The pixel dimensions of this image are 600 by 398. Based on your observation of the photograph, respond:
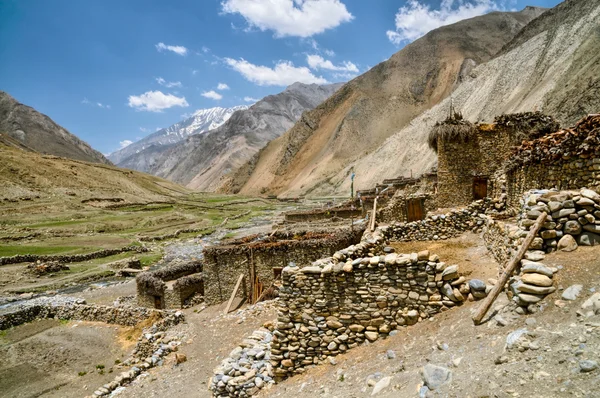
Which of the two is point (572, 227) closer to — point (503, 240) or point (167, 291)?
point (503, 240)

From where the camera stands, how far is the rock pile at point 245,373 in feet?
25.3

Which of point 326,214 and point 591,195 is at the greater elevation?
point 591,195

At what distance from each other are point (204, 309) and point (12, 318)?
11825 millimetres

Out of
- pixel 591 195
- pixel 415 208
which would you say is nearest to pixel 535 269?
pixel 591 195

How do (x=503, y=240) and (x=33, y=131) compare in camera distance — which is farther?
(x=33, y=131)

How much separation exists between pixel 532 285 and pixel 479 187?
13344mm

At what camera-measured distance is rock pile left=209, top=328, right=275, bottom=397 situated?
772 centimetres

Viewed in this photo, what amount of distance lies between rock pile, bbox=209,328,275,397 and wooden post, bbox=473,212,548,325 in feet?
14.9

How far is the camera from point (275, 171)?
5202 inches

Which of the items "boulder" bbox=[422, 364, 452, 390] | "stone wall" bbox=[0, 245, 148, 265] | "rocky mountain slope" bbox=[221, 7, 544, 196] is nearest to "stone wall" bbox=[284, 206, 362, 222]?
"boulder" bbox=[422, 364, 452, 390]

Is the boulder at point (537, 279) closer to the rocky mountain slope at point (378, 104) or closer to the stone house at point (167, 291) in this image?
the stone house at point (167, 291)

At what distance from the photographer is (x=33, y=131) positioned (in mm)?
179875

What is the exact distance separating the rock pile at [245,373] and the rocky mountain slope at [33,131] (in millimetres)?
197908

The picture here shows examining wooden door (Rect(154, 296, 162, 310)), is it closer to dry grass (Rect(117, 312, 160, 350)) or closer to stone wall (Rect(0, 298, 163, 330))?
stone wall (Rect(0, 298, 163, 330))
